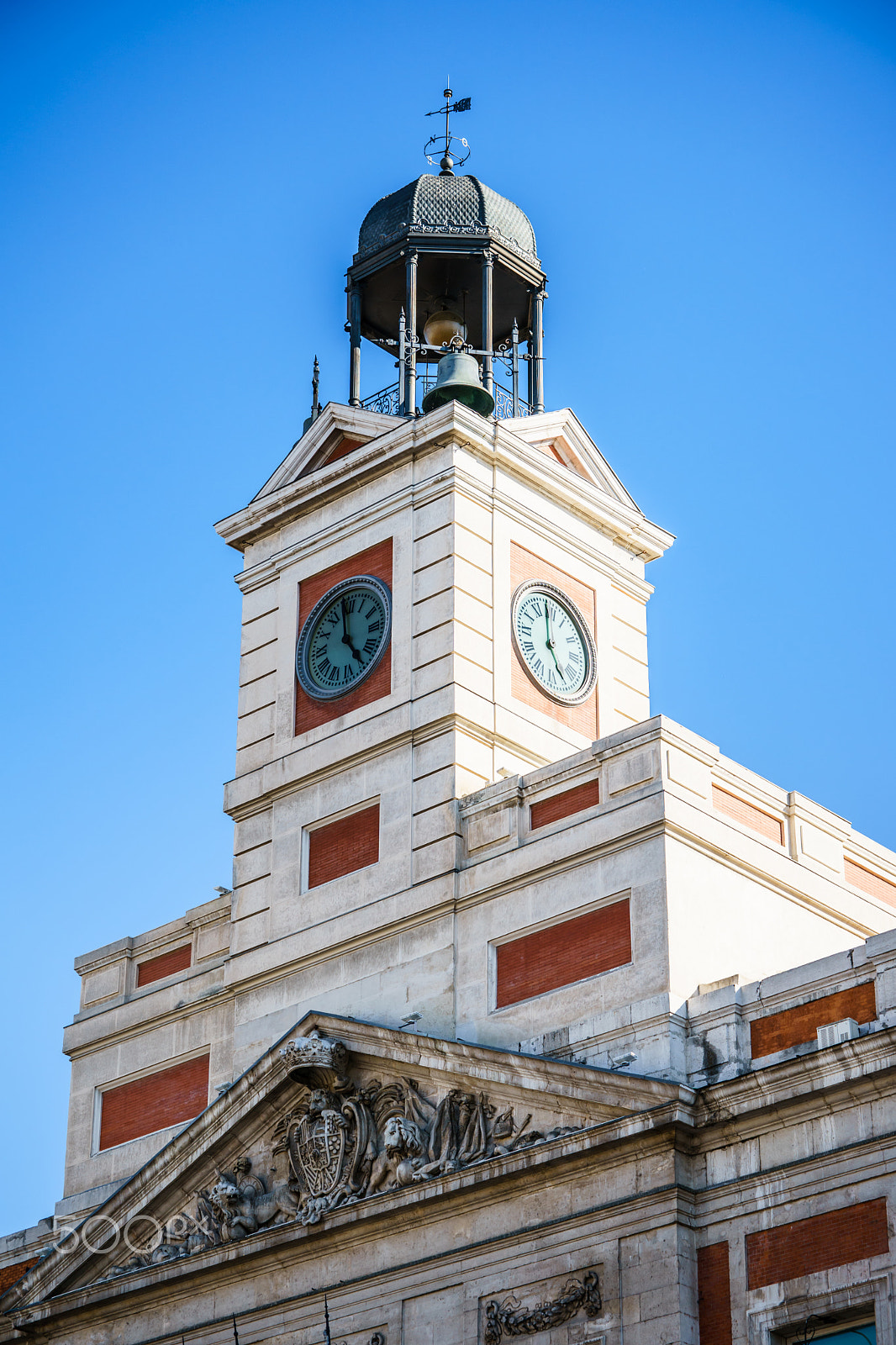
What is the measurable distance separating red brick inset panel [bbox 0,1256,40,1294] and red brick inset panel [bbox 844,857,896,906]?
44.6ft

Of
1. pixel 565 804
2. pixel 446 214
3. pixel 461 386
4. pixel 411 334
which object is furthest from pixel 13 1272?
pixel 446 214

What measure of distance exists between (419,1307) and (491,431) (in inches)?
557

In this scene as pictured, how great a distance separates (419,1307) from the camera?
96.2 ft

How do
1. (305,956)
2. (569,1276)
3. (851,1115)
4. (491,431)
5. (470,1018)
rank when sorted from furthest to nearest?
(491,431) < (305,956) < (470,1018) < (569,1276) < (851,1115)

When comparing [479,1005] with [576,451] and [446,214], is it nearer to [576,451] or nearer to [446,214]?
[576,451]

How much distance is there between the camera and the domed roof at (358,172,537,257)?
132 feet

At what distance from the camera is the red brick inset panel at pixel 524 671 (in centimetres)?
3622

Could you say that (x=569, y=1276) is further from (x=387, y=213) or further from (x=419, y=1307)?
(x=387, y=213)

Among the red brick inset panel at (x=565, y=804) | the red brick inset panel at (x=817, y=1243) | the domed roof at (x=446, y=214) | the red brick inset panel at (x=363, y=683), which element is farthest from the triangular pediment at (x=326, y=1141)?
the domed roof at (x=446, y=214)

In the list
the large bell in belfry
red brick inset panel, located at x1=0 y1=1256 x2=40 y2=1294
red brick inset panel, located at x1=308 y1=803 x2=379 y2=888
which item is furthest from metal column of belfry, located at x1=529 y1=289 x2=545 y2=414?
red brick inset panel, located at x1=0 y1=1256 x2=40 y2=1294

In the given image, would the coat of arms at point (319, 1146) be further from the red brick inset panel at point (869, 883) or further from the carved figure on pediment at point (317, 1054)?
the red brick inset panel at point (869, 883)

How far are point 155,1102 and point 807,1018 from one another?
40.9 feet

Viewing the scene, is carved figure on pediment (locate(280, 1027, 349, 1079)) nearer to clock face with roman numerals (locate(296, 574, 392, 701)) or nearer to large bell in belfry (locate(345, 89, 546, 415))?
clock face with roman numerals (locate(296, 574, 392, 701))

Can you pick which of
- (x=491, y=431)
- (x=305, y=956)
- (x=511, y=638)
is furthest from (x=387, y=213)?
(x=305, y=956)
